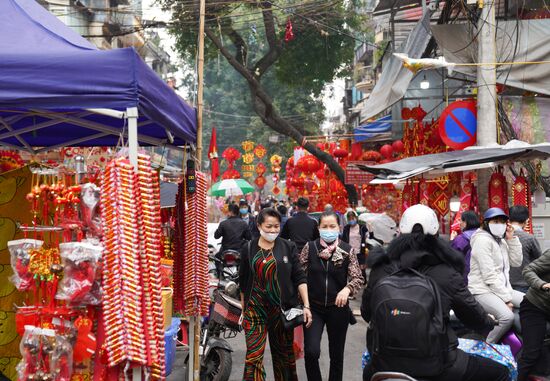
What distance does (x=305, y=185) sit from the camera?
26.4 metres

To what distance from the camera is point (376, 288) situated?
12.8 ft

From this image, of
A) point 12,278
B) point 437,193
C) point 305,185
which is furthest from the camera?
point 305,185

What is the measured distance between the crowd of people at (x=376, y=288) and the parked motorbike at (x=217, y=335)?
0.94m

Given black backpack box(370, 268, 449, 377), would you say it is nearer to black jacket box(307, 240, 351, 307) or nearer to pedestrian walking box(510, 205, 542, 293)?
black jacket box(307, 240, 351, 307)

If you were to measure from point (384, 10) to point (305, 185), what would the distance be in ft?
35.4

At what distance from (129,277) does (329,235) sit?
7.76ft

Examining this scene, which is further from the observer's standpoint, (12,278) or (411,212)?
(12,278)

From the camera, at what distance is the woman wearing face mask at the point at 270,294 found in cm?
569

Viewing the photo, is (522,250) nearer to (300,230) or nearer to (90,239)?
(300,230)

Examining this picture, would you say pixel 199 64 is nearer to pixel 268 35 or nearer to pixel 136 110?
pixel 136 110

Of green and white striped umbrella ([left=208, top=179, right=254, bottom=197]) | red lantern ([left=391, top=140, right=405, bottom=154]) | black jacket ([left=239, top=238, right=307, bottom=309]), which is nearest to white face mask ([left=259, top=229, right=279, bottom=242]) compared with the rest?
black jacket ([left=239, top=238, right=307, bottom=309])

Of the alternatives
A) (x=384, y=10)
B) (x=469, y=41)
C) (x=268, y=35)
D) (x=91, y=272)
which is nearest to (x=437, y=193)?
(x=469, y=41)

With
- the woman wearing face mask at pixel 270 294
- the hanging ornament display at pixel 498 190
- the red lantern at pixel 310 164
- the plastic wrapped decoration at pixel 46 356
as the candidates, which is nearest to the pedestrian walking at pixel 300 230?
the hanging ornament display at pixel 498 190

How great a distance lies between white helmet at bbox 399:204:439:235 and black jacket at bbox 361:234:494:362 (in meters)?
0.06
